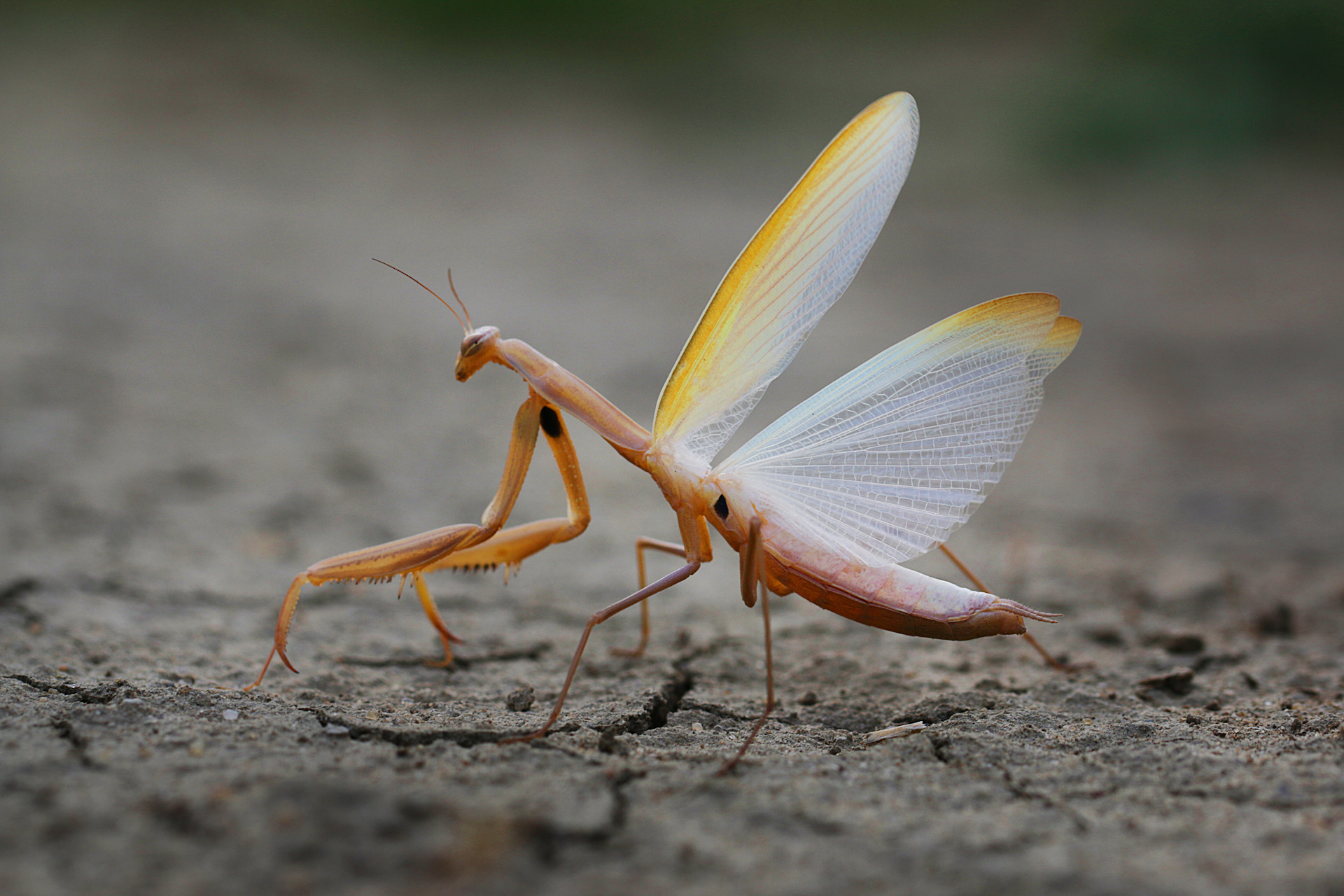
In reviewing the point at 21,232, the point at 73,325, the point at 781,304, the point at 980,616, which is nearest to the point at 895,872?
the point at 980,616

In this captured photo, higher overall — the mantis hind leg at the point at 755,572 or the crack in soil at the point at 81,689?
the mantis hind leg at the point at 755,572

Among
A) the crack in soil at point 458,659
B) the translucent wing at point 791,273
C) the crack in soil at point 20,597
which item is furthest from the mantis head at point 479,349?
the crack in soil at point 20,597

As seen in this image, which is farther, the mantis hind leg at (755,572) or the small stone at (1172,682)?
the small stone at (1172,682)

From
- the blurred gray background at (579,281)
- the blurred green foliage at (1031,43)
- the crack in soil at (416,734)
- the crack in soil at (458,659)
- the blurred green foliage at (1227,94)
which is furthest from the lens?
the blurred green foliage at (1031,43)

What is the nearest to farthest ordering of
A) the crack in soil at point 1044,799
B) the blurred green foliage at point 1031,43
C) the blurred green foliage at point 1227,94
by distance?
the crack in soil at point 1044,799 → the blurred green foliage at point 1227,94 → the blurred green foliage at point 1031,43

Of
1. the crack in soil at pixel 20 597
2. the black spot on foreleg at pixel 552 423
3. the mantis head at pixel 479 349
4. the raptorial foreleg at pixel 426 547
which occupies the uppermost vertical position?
the mantis head at pixel 479 349

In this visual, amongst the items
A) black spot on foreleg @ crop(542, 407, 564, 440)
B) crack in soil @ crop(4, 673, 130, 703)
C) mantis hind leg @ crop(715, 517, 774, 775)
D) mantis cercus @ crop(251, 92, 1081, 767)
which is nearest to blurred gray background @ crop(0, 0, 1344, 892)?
crack in soil @ crop(4, 673, 130, 703)

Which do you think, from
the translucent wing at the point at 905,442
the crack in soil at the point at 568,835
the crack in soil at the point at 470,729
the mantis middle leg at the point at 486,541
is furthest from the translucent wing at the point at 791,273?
the crack in soil at the point at 568,835

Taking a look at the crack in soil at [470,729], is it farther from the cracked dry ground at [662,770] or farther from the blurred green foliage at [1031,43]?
the blurred green foliage at [1031,43]
